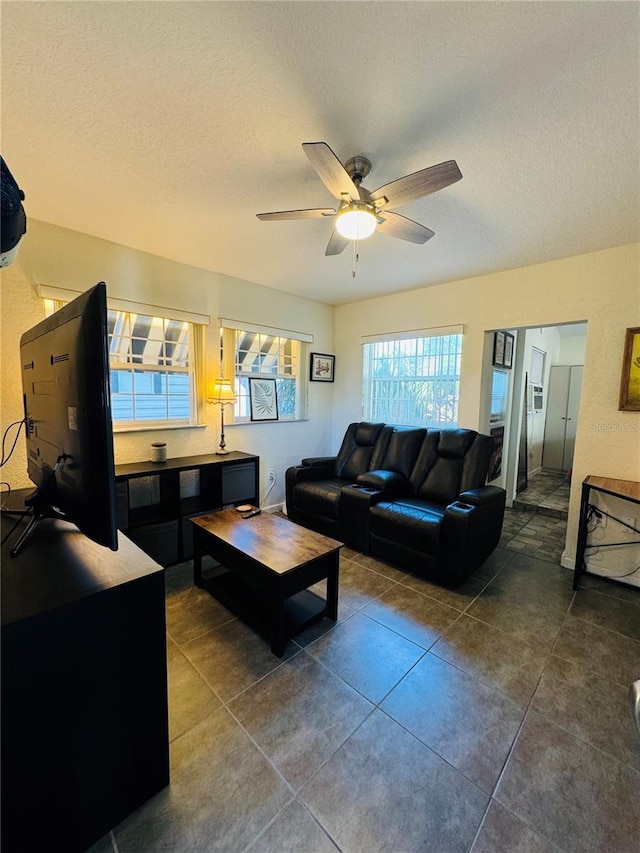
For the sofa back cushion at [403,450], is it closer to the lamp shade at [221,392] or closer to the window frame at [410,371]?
the window frame at [410,371]

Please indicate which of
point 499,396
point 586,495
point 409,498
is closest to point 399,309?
point 499,396

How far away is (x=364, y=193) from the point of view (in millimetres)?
1634

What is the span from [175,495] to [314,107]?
2647mm

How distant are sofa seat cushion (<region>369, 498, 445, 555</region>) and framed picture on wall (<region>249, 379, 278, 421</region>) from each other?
1.73m

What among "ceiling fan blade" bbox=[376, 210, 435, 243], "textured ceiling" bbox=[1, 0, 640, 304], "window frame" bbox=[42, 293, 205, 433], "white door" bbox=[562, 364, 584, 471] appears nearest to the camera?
"textured ceiling" bbox=[1, 0, 640, 304]

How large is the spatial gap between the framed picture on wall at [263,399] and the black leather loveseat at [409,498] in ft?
2.43

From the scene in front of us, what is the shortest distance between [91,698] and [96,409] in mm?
831

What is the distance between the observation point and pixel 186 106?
4.54ft

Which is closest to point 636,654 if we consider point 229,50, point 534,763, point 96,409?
point 534,763

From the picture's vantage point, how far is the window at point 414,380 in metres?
3.74

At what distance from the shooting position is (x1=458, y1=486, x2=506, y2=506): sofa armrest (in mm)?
2525

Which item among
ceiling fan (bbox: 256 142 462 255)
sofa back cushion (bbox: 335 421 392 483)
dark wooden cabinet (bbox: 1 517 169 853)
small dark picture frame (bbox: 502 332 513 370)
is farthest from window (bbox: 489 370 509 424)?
dark wooden cabinet (bbox: 1 517 169 853)

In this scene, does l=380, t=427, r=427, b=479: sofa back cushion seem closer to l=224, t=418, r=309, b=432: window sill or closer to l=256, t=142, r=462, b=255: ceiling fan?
l=224, t=418, r=309, b=432: window sill

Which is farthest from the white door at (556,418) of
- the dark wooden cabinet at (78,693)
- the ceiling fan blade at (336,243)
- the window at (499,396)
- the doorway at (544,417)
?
the dark wooden cabinet at (78,693)
